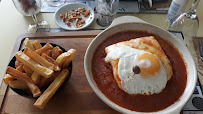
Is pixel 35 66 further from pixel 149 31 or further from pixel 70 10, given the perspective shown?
pixel 70 10

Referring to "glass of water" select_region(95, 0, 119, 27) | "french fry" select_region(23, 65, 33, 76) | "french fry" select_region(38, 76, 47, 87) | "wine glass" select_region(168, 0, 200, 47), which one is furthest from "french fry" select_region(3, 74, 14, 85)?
"wine glass" select_region(168, 0, 200, 47)

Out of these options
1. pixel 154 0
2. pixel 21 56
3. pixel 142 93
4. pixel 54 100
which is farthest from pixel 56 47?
pixel 154 0

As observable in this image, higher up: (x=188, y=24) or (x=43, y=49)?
(x=43, y=49)

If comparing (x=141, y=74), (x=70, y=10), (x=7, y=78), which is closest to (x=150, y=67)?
(x=141, y=74)

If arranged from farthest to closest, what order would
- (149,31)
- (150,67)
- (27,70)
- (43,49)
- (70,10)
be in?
1. (70,10)
2. (149,31)
3. (43,49)
4. (27,70)
5. (150,67)

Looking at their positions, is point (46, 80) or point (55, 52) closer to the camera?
point (46, 80)

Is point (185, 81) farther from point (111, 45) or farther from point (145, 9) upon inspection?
point (145, 9)

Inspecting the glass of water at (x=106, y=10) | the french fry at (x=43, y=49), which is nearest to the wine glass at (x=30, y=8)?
the glass of water at (x=106, y=10)

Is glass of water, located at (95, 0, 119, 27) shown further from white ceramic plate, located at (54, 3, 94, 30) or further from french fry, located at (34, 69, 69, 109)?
french fry, located at (34, 69, 69, 109)
